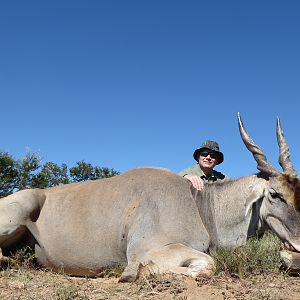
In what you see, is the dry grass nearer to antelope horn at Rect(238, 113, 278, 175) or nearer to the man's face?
antelope horn at Rect(238, 113, 278, 175)

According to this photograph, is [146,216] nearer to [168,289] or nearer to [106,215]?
[106,215]

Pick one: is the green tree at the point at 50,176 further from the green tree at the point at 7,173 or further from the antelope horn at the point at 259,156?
the antelope horn at the point at 259,156

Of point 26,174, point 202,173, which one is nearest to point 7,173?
point 26,174

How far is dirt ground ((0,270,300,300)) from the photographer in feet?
11.7

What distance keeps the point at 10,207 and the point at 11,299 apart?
1982 millimetres

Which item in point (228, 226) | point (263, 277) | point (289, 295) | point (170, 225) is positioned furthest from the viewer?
point (228, 226)

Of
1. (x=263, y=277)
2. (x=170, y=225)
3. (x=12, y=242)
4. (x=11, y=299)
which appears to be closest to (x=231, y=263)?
(x=263, y=277)

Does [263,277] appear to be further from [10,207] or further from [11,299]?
[10,207]

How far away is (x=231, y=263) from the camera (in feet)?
14.3

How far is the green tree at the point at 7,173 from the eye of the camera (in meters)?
14.8

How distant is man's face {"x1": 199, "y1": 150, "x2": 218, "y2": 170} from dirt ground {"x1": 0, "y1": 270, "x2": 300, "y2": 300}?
295 centimetres

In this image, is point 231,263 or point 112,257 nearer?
point 231,263

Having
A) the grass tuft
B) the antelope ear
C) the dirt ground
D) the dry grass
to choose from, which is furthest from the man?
the dirt ground

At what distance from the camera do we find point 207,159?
7.15 meters
